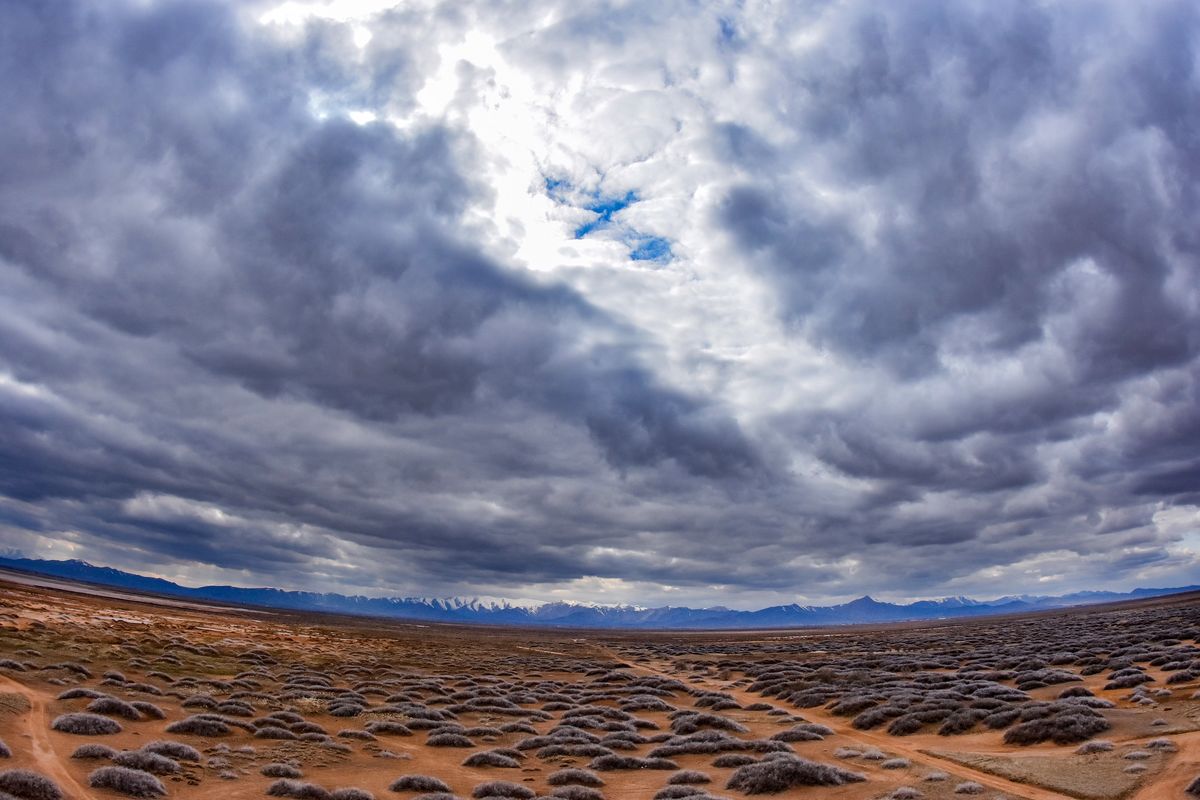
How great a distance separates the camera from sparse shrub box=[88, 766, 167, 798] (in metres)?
14.4

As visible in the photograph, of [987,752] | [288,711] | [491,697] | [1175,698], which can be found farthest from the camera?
[491,697]

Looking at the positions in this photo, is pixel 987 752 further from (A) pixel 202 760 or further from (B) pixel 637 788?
(A) pixel 202 760

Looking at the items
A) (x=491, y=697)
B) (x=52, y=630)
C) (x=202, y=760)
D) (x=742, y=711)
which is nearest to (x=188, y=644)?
(x=52, y=630)

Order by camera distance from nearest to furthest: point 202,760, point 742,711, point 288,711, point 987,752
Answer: point 202,760 → point 987,752 → point 288,711 → point 742,711

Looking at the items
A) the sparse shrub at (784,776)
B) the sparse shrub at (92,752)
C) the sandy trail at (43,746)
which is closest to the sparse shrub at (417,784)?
the sandy trail at (43,746)

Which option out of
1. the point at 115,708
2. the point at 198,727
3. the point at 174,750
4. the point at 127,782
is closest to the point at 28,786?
the point at 127,782

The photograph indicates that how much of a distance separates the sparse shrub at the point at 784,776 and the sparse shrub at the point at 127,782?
13538mm

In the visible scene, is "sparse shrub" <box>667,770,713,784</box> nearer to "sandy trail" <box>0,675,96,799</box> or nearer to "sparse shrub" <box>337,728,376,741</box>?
"sparse shrub" <box>337,728,376,741</box>

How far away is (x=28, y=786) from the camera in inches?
505

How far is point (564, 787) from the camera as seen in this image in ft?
56.4

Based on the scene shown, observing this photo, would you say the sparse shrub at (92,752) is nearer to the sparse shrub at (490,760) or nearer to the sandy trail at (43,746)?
the sandy trail at (43,746)

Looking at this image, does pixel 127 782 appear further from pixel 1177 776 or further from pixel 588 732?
pixel 1177 776

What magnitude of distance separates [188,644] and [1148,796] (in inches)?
2297

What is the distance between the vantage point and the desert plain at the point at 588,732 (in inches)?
632
